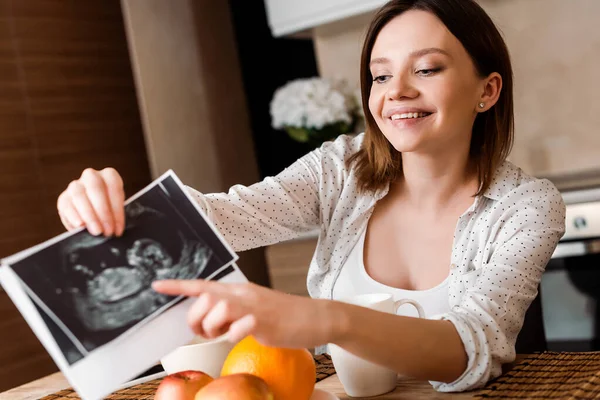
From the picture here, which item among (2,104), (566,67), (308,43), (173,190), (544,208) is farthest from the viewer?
(308,43)

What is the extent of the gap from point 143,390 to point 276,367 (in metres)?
0.37

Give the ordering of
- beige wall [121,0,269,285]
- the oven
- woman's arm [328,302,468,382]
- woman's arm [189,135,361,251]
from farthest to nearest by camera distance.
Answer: beige wall [121,0,269,285] → the oven → woman's arm [189,135,361,251] → woman's arm [328,302,468,382]

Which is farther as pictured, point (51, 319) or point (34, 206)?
point (34, 206)

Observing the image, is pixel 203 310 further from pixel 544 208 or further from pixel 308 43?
pixel 308 43

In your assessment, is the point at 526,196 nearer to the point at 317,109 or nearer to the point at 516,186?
the point at 516,186

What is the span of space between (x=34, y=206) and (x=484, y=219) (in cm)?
222

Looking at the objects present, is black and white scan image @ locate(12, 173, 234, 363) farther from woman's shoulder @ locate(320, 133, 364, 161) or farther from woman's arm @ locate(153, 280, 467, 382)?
woman's shoulder @ locate(320, 133, 364, 161)

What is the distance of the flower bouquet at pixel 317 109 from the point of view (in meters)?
2.78

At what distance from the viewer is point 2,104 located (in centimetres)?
295

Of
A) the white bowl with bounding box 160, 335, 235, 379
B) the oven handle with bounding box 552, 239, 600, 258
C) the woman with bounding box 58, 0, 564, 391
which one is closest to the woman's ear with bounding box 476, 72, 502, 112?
the woman with bounding box 58, 0, 564, 391

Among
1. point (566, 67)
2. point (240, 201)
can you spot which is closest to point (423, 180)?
point (240, 201)

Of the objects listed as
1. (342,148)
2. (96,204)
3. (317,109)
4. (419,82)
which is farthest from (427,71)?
(317,109)

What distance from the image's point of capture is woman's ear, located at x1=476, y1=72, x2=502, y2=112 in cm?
143

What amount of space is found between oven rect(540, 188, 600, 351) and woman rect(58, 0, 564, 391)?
84cm
